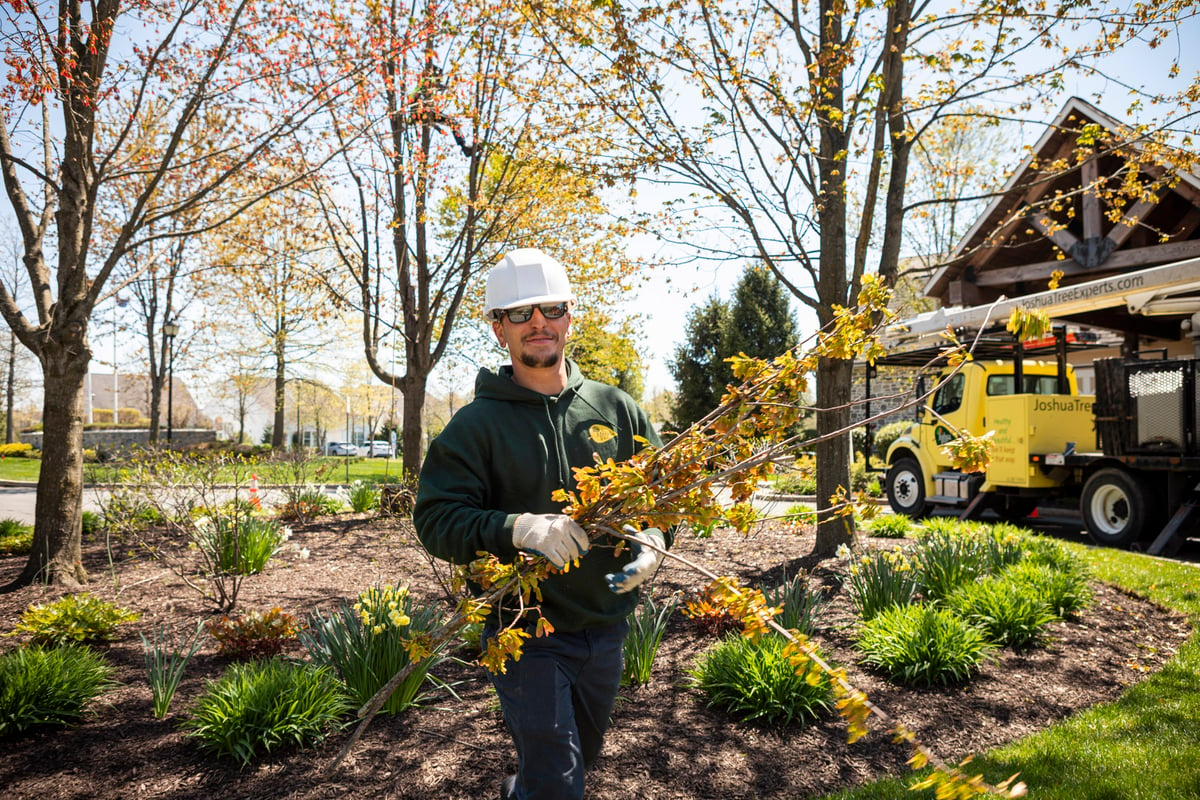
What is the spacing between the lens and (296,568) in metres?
7.10

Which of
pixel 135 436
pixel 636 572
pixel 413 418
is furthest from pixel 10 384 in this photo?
pixel 636 572

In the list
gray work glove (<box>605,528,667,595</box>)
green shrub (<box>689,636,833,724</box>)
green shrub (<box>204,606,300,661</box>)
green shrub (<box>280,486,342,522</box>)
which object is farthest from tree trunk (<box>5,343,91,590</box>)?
gray work glove (<box>605,528,667,595</box>)

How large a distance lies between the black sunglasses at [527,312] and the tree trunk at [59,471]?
522cm

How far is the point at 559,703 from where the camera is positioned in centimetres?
224

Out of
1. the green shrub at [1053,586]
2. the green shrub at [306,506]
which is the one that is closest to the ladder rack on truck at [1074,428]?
the green shrub at [1053,586]

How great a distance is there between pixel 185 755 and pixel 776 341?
19.9m

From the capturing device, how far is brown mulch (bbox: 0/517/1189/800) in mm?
3121

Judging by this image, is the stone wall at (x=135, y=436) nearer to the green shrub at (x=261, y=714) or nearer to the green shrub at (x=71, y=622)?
the green shrub at (x=71, y=622)

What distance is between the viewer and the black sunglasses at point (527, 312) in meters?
2.50

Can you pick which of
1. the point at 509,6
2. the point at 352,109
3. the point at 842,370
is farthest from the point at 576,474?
the point at 352,109

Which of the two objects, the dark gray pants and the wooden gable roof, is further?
the wooden gable roof

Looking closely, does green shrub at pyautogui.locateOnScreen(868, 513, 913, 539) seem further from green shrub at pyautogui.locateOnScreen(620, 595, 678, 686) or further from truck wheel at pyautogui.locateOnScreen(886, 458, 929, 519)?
green shrub at pyautogui.locateOnScreen(620, 595, 678, 686)

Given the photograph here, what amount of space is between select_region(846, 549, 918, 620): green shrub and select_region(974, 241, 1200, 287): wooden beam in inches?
268

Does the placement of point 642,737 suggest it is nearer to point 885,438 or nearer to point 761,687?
point 761,687
